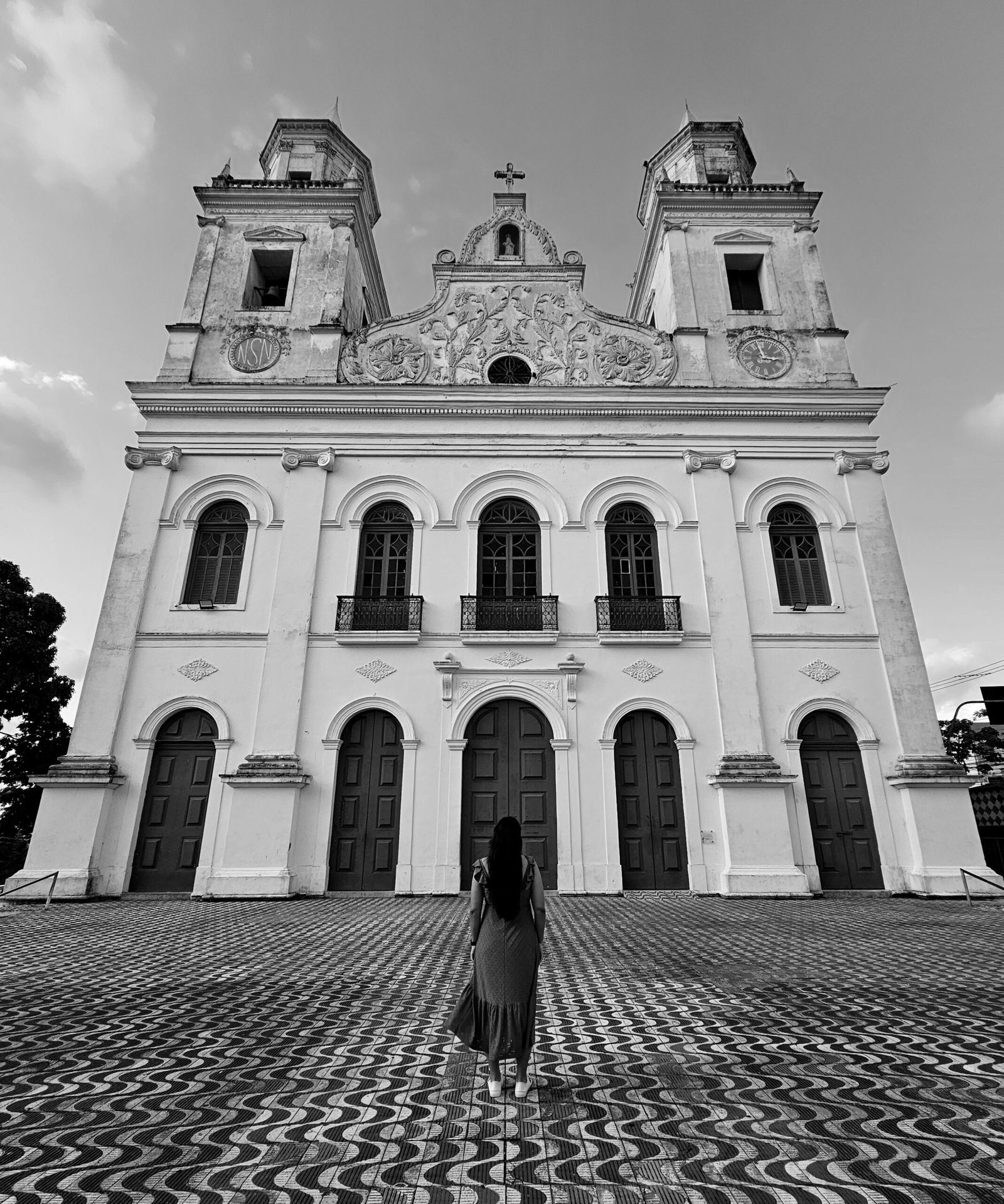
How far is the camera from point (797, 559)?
491 inches

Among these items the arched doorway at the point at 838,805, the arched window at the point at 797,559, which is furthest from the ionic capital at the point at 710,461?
the arched doorway at the point at 838,805

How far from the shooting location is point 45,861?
10.2m

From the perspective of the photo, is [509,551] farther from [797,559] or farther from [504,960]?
[504,960]

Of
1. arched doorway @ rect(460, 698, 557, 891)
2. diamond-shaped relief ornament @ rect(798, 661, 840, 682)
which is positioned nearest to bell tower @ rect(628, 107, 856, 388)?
diamond-shaped relief ornament @ rect(798, 661, 840, 682)

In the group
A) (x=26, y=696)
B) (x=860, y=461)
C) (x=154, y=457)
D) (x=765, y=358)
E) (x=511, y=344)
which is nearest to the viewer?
(x=154, y=457)

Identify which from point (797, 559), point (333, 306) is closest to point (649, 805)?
point (797, 559)

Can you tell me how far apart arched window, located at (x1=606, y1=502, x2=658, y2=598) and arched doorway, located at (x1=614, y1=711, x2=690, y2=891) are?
2270mm

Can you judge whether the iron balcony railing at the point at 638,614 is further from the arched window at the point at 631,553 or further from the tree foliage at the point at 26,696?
the tree foliage at the point at 26,696

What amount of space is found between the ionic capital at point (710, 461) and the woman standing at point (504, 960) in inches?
430

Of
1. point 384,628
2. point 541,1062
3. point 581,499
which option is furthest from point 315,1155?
point 581,499

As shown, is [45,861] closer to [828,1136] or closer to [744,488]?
[828,1136]

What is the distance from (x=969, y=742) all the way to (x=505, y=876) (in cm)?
2269

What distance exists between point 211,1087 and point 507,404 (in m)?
11.9

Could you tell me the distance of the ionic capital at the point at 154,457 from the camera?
12.5m
